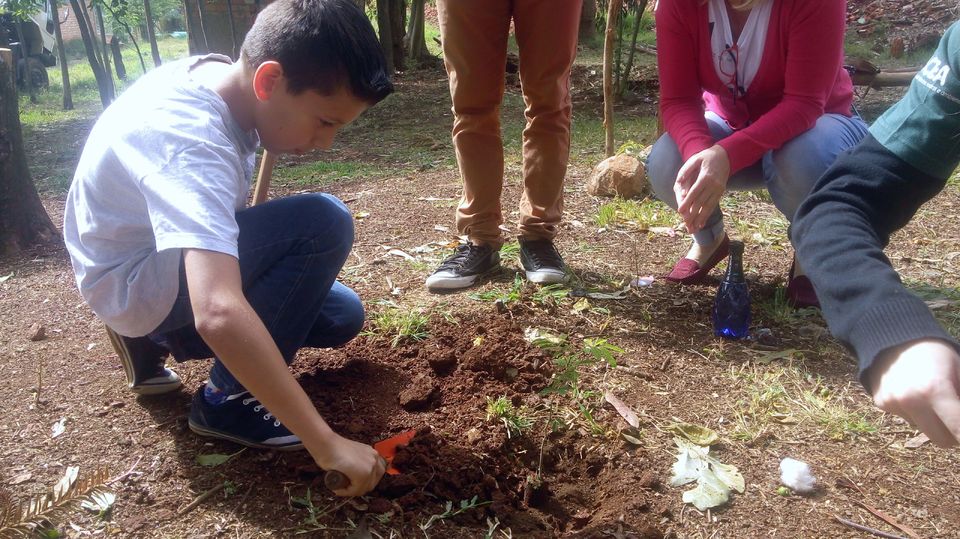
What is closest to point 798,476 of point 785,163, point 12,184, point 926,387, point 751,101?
point 926,387

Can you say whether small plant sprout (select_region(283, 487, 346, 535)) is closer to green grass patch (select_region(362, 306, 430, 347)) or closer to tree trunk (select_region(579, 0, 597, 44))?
green grass patch (select_region(362, 306, 430, 347))

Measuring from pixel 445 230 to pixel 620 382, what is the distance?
165 cm

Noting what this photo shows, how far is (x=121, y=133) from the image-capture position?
5.20 ft

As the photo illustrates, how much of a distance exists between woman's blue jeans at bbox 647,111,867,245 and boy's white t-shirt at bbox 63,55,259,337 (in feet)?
5.27

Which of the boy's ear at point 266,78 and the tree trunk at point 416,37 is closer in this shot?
the boy's ear at point 266,78

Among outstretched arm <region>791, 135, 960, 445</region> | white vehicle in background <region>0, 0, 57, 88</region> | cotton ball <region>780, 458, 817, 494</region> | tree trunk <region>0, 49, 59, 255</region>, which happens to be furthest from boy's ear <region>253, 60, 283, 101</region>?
white vehicle in background <region>0, 0, 57, 88</region>

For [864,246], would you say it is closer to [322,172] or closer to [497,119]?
[497,119]

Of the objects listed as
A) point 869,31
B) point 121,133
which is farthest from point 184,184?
point 869,31

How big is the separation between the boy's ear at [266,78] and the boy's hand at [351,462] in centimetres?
81

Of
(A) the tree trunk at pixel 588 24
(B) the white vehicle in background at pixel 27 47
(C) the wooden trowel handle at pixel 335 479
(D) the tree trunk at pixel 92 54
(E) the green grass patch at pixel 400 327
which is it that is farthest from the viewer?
(A) the tree trunk at pixel 588 24

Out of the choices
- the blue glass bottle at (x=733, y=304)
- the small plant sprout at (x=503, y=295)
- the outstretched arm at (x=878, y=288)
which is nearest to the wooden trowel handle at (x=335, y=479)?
the outstretched arm at (x=878, y=288)

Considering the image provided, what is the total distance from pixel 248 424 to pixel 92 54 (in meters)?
5.30

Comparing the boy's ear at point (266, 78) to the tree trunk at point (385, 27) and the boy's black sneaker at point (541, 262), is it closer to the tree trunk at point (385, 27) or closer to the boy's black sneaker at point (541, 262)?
the boy's black sneaker at point (541, 262)

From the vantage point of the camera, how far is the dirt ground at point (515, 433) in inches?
69.0
